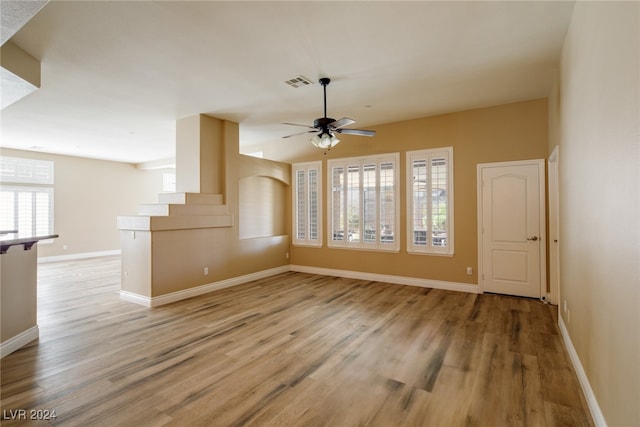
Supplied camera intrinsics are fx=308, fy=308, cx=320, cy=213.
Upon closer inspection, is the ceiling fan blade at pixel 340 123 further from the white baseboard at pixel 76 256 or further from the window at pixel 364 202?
the white baseboard at pixel 76 256

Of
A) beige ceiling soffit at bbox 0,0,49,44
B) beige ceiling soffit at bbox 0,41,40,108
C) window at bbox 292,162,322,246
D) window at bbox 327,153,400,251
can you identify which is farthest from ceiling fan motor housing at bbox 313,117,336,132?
beige ceiling soffit at bbox 0,41,40,108

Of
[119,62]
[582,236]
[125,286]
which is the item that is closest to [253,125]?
[119,62]

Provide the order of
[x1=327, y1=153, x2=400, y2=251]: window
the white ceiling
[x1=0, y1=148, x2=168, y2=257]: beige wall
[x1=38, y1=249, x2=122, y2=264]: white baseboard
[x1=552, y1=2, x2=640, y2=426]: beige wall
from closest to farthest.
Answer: [x1=552, y1=2, x2=640, y2=426]: beige wall, the white ceiling, [x1=327, y1=153, x2=400, y2=251]: window, [x1=38, y1=249, x2=122, y2=264]: white baseboard, [x1=0, y1=148, x2=168, y2=257]: beige wall

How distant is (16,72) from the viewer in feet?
10.4

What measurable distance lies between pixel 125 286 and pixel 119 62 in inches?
137

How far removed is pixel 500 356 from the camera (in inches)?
119

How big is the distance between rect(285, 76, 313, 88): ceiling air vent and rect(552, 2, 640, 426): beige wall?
9.27 ft

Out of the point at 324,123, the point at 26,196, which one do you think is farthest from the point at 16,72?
the point at 26,196

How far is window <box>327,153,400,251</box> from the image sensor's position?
6.14 meters

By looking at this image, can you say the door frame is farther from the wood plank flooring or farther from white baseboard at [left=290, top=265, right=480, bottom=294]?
white baseboard at [left=290, top=265, right=480, bottom=294]

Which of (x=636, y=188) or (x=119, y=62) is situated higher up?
(x=119, y=62)

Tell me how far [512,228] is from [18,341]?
265 inches

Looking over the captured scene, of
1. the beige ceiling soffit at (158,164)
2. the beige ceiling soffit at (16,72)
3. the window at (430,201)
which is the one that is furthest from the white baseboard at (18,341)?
the beige ceiling soffit at (158,164)

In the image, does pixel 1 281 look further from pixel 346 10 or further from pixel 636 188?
pixel 636 188
